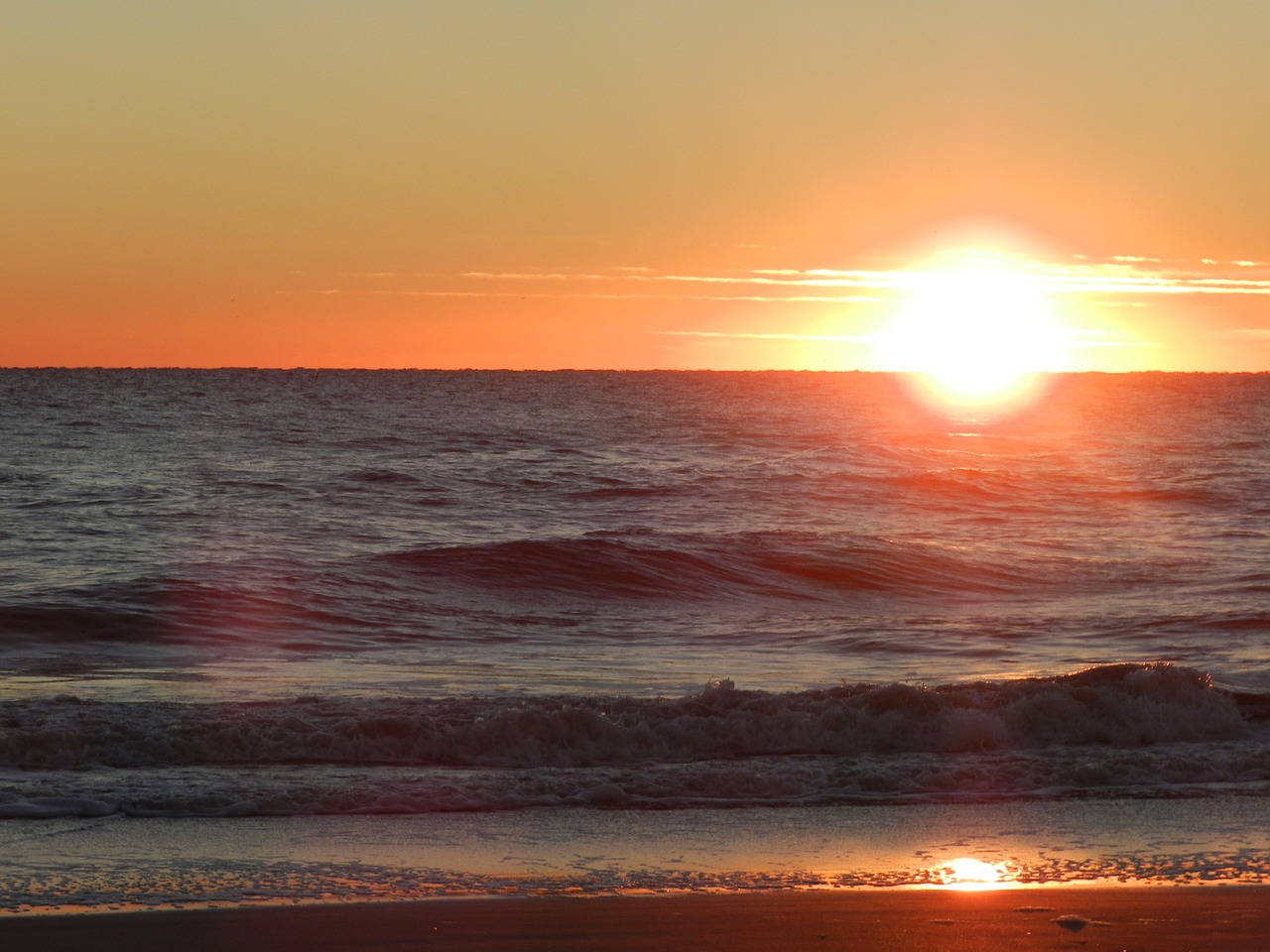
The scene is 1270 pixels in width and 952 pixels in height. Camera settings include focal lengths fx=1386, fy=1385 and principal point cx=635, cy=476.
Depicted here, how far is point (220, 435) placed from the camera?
180 feet

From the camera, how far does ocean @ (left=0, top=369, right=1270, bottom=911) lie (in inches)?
295

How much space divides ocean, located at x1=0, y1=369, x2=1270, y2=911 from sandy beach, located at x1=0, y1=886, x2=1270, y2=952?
296mm

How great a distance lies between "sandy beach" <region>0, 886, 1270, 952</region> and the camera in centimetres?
591

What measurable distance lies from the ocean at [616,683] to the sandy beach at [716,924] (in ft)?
0.97

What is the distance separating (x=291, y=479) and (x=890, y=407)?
6708cm

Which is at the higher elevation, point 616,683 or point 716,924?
point 616,683

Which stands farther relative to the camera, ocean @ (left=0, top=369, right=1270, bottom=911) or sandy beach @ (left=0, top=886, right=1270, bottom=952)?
ocean @ (left=0, top=369, right=1270, bottom=911)

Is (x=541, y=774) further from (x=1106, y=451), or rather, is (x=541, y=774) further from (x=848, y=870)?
(x=1106, y=451)

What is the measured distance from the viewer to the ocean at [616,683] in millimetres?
7488

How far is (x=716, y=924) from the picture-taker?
20.3ft

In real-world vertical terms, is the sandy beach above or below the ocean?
below

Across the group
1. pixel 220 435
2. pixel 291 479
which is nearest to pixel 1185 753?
pixel 291 479

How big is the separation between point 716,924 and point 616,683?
718cm

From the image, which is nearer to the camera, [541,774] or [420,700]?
[541,774]
